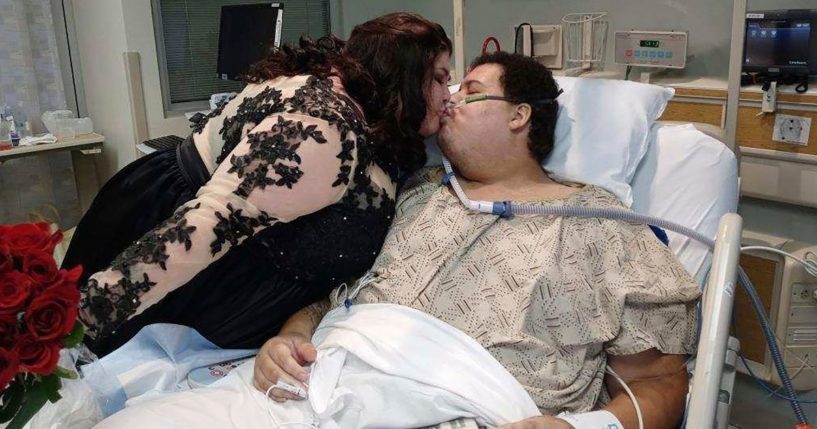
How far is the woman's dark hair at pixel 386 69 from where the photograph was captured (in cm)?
149

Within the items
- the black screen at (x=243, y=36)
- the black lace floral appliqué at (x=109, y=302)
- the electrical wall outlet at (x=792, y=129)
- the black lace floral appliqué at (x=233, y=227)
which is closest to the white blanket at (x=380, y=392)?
the black lace floral appliqué at (x=109, y=302)

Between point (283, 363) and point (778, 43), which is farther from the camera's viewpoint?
point (778, 43)

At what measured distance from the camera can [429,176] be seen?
5.68 ft

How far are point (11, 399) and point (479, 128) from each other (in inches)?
43.9

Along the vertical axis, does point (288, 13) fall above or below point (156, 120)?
above

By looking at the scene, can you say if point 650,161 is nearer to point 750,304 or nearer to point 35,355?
point 750,304

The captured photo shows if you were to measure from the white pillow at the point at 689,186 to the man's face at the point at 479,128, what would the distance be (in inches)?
14.6

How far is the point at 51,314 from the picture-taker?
0.84 metres

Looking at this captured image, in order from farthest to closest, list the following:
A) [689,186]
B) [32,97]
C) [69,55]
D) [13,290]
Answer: [69,55] → [32,97] → [689,186] → [13,290]

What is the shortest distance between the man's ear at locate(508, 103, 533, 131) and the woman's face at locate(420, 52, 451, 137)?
6.6 inches

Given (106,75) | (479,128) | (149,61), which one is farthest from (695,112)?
(106,75)

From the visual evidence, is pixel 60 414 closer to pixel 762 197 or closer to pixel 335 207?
pixel 335 207

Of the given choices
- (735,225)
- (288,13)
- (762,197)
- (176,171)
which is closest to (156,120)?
(288,13)

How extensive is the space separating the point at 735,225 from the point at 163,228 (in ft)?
3.24
